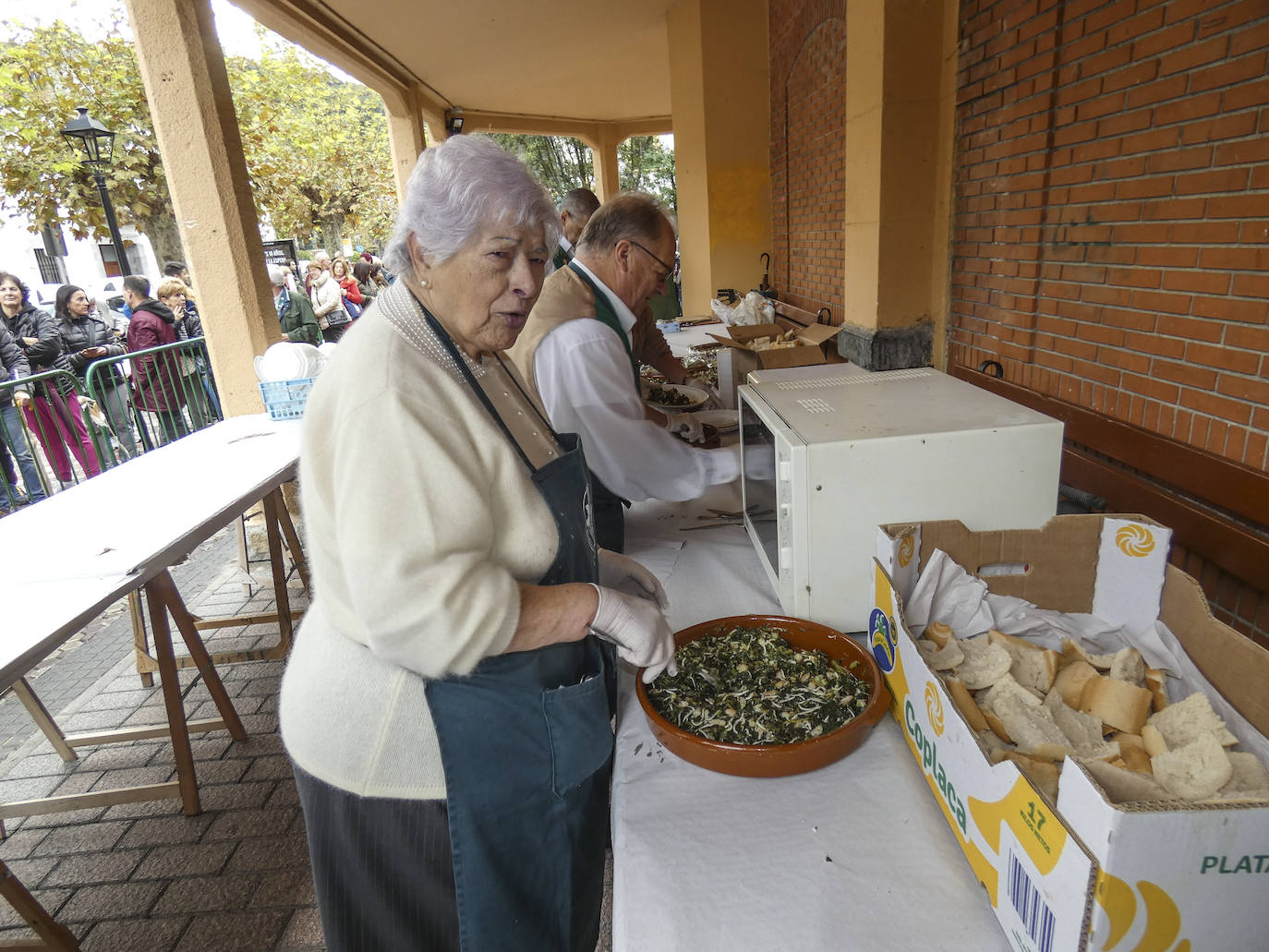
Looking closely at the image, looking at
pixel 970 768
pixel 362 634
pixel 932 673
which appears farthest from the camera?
pixel 362 634

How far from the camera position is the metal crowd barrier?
5.57m

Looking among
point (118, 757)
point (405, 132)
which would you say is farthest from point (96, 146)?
point (118, 757)

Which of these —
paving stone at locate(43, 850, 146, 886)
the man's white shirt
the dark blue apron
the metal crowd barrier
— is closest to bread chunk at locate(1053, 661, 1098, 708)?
the dark blue apron

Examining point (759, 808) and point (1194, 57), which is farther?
point (1194, 57)

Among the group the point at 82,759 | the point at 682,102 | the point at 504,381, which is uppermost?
the point at 682,102

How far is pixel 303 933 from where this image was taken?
2.20 meters

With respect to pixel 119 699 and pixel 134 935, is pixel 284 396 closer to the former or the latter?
pixel 119 699

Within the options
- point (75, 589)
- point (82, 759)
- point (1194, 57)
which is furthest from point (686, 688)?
point (82, 759)

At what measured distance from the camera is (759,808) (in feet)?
3.48

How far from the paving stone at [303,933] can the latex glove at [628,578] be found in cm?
151

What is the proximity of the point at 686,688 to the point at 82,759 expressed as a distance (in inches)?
128

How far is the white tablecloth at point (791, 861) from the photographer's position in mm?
873

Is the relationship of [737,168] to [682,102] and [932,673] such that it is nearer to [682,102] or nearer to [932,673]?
[682,102]

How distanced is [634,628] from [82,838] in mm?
2852
